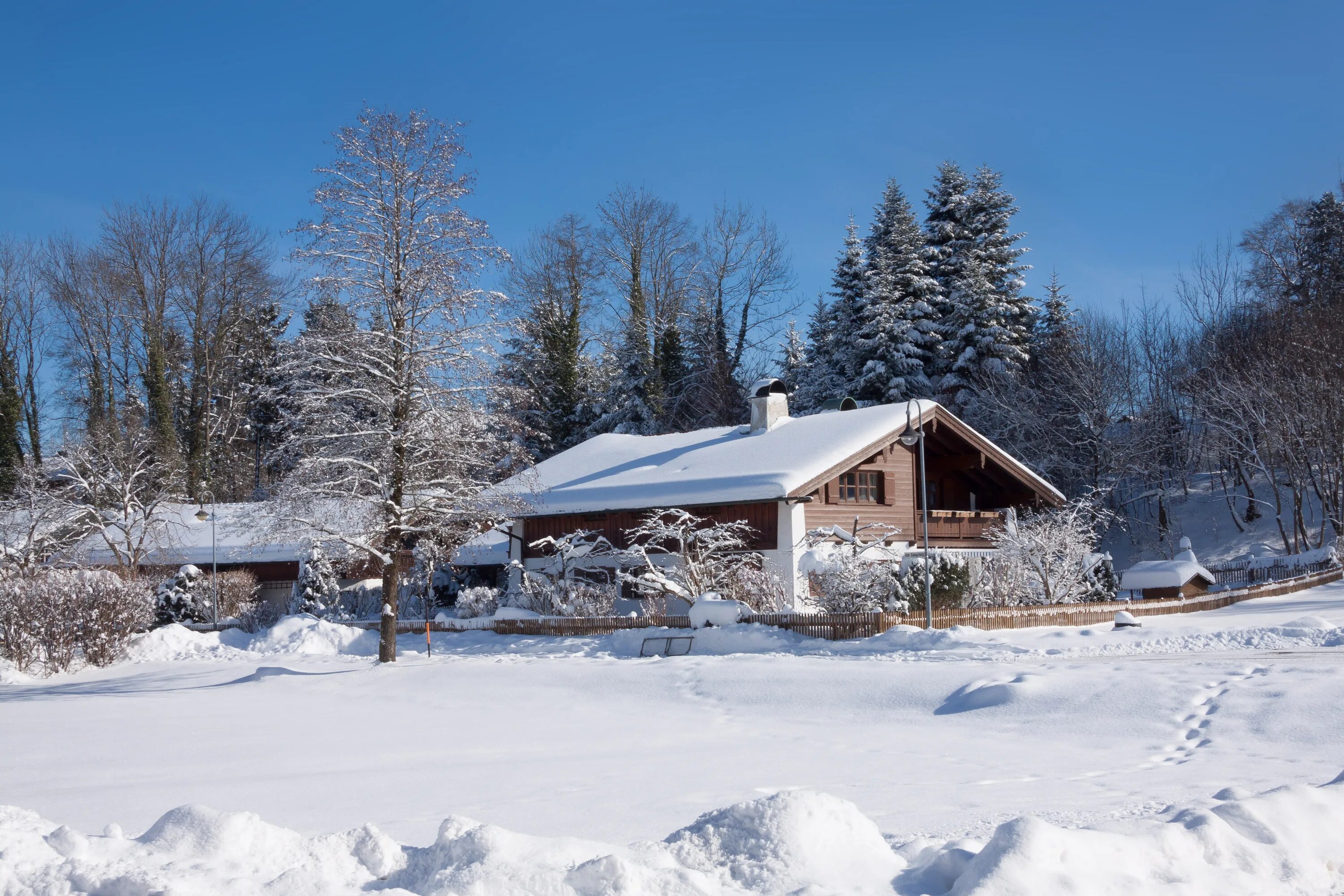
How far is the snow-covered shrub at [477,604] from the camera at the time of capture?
27328 mm

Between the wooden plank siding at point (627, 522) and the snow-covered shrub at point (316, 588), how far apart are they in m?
5.54

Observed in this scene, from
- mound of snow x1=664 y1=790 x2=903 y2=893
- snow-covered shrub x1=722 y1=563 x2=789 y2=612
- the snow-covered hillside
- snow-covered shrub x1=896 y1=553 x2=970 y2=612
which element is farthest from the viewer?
the snow-covered hillside

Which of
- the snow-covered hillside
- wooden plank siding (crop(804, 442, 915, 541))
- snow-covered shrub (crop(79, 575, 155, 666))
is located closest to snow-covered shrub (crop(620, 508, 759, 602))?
wooden plank siding (crop(804, 442, 915, 541))

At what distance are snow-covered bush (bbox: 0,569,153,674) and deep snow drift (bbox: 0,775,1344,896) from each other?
1737cm

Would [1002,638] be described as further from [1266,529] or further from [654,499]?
[1266,529]

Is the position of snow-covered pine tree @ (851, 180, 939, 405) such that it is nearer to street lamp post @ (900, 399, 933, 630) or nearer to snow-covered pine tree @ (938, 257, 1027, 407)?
snow-covered pine tree @ (938, 257, 1027, 407)

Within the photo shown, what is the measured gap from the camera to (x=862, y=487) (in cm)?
2878

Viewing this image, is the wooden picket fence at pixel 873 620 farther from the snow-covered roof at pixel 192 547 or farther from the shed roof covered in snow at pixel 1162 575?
the snow-covered roof at pixel 192 547

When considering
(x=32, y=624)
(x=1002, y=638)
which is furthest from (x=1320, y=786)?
(x=32, y=624)

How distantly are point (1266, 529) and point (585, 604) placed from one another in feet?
97.5

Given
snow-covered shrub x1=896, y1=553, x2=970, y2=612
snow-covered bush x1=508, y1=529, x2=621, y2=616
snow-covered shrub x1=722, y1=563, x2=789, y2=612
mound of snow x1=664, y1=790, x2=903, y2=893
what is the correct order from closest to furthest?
mound of snow x1=664, y1=790, x2=903, y2=893, snow-covered shrub x1=896, y1=553, x2=970, y2=612, snow-covered shrub x1=722, y1=563, x2=789, y2=612, snow-covered bush x1=508, y1=529, x2=621, y2=616

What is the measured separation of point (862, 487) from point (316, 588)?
1574 centimetres

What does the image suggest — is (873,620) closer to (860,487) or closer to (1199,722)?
(1199,722)

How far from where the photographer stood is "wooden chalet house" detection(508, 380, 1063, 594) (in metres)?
25.6
